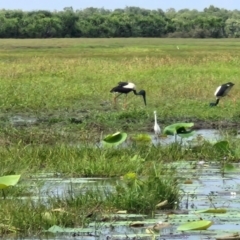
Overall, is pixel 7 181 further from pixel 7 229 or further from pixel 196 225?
pixel 196 225

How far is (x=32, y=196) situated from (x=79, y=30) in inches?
2545

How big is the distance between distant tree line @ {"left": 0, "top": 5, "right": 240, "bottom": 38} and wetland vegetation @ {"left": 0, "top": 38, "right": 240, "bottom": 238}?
1745 inches

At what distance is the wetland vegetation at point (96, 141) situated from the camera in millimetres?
6902

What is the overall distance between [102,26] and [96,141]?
62.9 metres

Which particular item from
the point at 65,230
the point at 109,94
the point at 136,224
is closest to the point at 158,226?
the point at 136,224

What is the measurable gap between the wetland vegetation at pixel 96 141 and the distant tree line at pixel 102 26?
145ft

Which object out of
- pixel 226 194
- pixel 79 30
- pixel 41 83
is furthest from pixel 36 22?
pixel 226 194

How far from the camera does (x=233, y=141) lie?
1109 cm

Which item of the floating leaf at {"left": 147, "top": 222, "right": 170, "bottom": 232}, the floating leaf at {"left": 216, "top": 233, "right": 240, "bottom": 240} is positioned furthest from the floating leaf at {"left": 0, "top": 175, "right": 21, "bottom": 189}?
the floating leaf at {"left": 216, "top": 233, "right": 240, "bottom": 240}

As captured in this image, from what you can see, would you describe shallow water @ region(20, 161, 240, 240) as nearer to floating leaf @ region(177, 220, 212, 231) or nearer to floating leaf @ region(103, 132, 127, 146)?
floating leaf @ region(177, 220, 212, 231)

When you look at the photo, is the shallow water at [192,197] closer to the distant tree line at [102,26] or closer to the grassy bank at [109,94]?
the grassy bank at [109,94]

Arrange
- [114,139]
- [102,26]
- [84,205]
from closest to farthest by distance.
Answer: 1. [84,205]
2. [114,139]
3. [102,26]

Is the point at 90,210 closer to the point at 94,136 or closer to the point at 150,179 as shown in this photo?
the point at 150,179

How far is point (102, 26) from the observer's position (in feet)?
242
